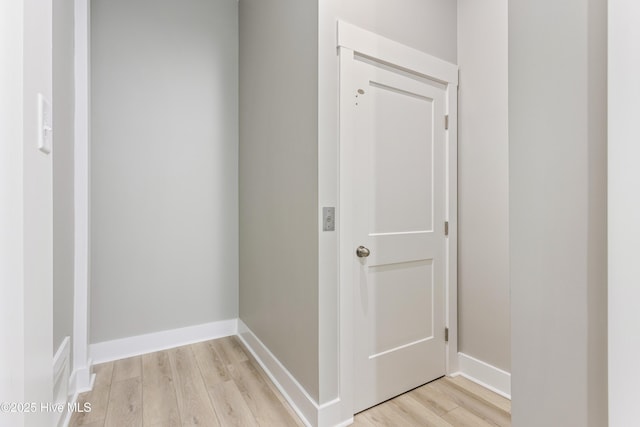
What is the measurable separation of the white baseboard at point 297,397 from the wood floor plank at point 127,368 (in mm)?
793

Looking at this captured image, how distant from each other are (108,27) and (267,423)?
2.87 metres

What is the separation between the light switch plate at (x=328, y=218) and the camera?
1.60m

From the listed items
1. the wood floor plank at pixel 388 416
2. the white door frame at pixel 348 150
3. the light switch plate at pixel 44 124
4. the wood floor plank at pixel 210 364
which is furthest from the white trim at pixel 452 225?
the light switch plate at pixel 44 124

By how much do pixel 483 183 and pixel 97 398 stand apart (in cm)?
270

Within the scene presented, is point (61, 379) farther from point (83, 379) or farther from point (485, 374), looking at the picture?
point (485, 374)

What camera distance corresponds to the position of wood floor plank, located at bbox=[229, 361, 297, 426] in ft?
5.54

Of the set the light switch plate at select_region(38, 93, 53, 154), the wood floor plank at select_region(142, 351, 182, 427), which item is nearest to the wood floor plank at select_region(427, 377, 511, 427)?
the wood floor plank at select_region(142, 351, 182, 427)

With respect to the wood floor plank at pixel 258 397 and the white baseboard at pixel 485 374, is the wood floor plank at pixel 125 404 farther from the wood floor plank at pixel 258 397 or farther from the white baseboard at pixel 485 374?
the white baseboard at pixel 485 374

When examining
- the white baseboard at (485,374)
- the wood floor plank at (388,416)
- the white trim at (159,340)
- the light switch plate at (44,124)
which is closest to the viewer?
the light switch plate at (44,124)

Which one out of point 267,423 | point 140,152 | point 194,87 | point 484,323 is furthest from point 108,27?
point 484,323

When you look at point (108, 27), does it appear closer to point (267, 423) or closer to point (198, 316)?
point (198, 316)

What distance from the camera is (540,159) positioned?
721mm

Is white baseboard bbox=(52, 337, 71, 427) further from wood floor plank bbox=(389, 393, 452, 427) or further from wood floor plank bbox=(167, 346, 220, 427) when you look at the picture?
wood floor plank bbox=(389, 393, 452, 427)

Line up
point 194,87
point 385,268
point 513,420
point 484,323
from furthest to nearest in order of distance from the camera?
point 194,87
point 484,323
point 385,268
point 513,420
